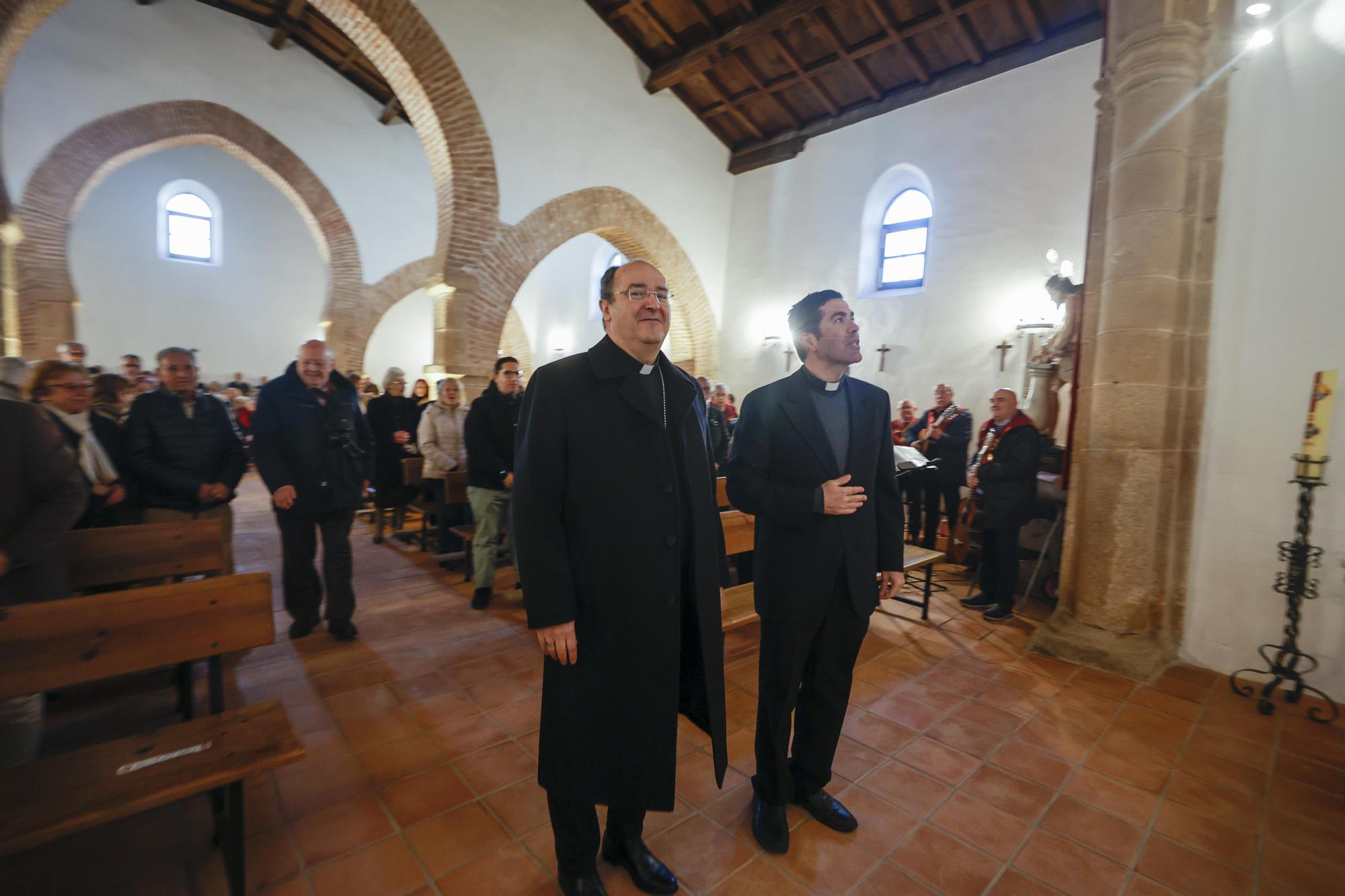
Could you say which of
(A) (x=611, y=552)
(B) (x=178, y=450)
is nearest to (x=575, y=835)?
(A) (x=611, y=552)

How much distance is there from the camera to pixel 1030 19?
7531 mm

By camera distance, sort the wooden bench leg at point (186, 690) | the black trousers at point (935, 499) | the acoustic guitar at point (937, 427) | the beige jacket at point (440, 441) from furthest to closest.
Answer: the acoustic guitar at point (937, 427) < the black trousers at point (935, 499) < the beige jacket at point (440, 441) < the wooden bench leg at point (186, 690)

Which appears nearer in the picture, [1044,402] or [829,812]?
[829,812]

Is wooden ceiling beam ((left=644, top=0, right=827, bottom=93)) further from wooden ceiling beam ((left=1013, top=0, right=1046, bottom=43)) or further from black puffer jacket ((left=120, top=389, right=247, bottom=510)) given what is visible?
black puffer jacket ((left=120, top=389, right=247, bottom=510))

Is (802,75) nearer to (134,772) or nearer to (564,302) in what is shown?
(564,302)

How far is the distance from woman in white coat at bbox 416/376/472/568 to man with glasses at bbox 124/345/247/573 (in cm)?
177

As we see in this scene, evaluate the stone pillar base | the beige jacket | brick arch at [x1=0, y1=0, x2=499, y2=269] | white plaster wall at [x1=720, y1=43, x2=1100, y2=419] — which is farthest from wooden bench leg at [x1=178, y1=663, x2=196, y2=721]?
white plaster wall at [x1=720, y1=43, x2=1100, y2=419]

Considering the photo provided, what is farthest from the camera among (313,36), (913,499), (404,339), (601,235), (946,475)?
(404,339)

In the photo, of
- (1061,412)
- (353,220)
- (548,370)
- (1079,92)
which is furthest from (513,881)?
(353,220)

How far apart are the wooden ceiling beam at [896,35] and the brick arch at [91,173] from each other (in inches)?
385

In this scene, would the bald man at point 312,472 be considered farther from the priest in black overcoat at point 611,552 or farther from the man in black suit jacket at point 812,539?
the man in black suit jacket at point 812,539

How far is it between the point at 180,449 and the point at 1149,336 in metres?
→ 5.91

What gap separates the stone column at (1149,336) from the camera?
378 cm

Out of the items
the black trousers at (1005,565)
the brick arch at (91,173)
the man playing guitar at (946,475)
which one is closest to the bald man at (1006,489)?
the black trousers at (1005,565)
